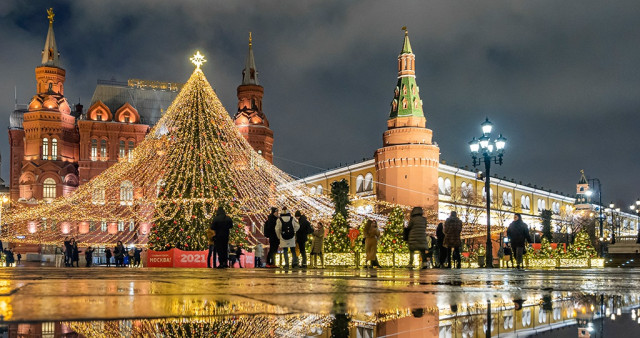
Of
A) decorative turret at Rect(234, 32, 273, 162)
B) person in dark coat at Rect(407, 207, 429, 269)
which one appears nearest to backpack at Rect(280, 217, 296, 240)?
person in dark coat at Rect(407, 207, 429, 269)

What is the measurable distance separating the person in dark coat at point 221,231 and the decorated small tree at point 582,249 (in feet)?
76.1

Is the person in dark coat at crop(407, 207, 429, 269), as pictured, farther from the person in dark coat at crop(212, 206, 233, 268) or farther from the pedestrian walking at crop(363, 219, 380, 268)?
the person in dark coat at crop(212, 206, 233, 268)

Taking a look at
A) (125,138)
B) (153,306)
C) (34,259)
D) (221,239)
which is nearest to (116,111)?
(125,138)

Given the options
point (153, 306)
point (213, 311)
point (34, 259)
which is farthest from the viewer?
point (34, 259)

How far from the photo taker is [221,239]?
46.3 feet

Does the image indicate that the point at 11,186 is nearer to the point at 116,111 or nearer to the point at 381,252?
the point at 116,111

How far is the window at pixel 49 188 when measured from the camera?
2403 inches

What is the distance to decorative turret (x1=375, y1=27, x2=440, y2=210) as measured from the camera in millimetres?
61844

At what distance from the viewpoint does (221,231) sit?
14070 millimetres

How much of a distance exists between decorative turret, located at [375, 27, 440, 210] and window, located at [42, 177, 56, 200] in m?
30.7

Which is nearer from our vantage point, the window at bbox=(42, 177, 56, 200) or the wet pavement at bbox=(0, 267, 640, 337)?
the wet pavement at bbox=(0, 267, 640, 337)

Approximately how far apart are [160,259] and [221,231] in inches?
482

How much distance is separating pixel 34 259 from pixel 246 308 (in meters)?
58.3

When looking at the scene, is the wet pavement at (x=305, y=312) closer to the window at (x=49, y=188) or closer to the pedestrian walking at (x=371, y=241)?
the pedestrian walking at (x=371, y=241)
